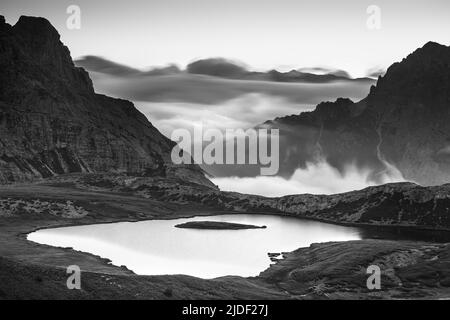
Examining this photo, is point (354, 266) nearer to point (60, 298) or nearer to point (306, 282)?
point (306, 282)

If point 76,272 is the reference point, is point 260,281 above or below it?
below

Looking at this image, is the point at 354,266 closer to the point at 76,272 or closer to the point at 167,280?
the point at 167,280

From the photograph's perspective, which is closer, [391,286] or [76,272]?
[76,272]

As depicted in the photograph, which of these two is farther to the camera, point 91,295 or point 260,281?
point 260,281

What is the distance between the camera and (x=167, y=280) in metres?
145

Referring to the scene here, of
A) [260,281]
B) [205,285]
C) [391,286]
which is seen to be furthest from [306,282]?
[205,285]

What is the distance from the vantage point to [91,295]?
111 m
